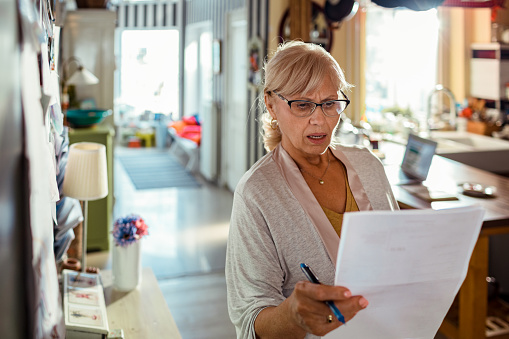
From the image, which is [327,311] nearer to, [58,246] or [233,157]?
[58,246]

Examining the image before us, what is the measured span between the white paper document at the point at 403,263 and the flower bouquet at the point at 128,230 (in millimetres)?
1601

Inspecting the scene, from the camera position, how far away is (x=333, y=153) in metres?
1.82

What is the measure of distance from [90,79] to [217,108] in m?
3.18

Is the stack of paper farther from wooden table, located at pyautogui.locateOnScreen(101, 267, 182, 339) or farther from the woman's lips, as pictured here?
the woman's lips

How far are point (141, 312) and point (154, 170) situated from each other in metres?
6.60

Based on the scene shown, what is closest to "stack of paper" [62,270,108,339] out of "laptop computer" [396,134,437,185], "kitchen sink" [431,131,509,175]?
"laptop computer" [396,134,437,185]

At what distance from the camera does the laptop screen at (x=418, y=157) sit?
12.2ft

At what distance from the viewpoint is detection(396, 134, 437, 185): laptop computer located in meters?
3.74

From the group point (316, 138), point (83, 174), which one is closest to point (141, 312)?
point (83, 174)

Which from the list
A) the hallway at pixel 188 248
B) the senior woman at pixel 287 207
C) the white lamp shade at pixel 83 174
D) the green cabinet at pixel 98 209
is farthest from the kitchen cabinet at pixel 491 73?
the senior woman at pixel 287 207

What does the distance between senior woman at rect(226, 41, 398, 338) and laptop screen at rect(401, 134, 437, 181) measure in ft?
7.12

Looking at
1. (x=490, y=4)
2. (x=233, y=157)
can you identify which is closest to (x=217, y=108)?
(x=233, y=157)

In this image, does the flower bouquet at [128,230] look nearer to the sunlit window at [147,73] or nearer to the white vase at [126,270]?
the white vase at [126,270]

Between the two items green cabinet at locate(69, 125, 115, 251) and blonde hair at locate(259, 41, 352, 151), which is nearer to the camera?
blonde hair at locate(259, 41, 352, 151)
